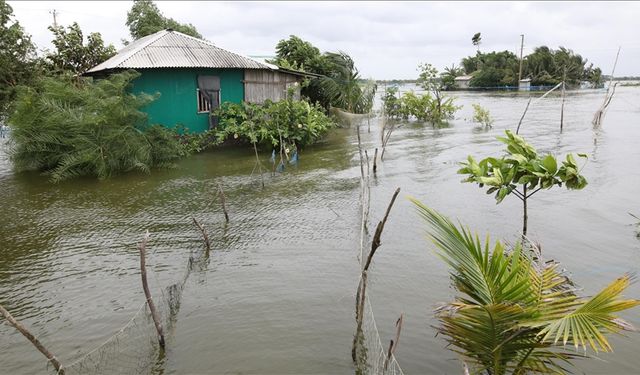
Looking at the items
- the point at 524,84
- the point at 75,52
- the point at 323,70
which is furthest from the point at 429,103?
the point at 524,84

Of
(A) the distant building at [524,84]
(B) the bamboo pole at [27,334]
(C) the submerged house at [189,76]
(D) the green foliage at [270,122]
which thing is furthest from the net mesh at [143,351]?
(A) the distant building at [524,84]

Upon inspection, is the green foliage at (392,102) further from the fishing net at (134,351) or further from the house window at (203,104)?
the fishing net at (134,351)

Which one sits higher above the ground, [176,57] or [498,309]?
[176,57]

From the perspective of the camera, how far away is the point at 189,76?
54.7 feet

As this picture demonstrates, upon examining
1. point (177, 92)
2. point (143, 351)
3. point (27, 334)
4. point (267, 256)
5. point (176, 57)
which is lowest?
point (143, 351)

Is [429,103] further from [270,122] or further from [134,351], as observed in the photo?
[134,351]

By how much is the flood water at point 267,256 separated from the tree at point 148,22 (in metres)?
18.1

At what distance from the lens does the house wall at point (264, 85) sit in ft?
59.5

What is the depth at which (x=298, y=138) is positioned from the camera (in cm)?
1672

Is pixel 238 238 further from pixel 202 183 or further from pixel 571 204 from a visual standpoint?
pixel 571 204

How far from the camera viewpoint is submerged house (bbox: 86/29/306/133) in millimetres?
15633

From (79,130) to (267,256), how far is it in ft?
25.3

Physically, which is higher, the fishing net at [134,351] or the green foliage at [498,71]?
the green foliage at [498,71]

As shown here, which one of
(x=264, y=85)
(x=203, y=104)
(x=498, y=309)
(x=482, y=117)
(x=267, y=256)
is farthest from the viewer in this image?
(x=482, y=117)
